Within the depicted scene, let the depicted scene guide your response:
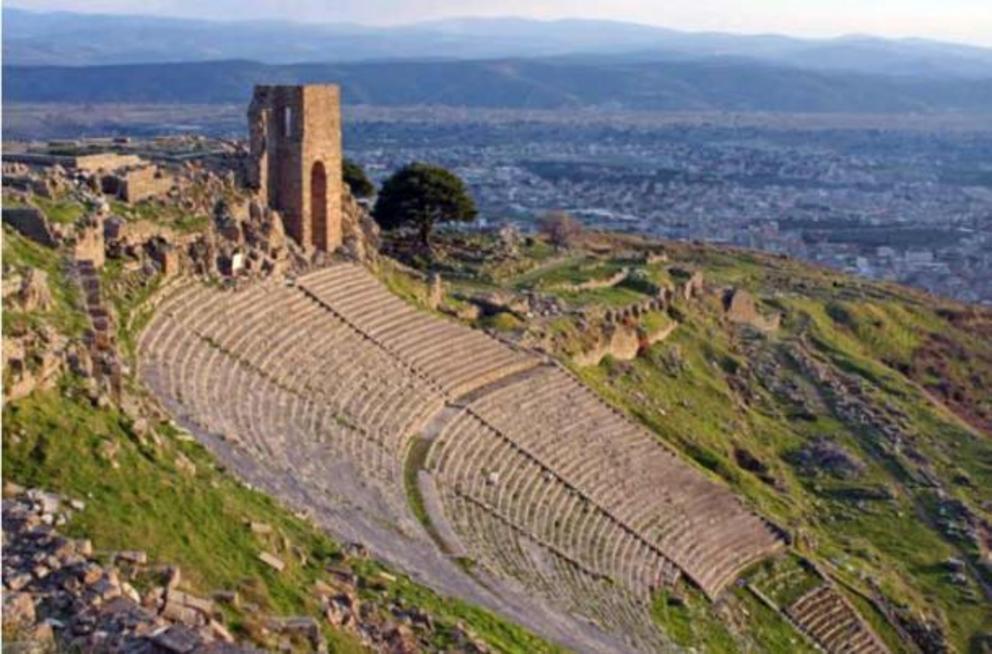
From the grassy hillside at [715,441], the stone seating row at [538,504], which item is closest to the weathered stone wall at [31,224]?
the grassy hillside at [715,441]

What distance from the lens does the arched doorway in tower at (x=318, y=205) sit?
3059 cm

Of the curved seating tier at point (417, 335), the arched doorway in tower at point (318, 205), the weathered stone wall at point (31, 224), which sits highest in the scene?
the weathered stone wall at point (31, 224)

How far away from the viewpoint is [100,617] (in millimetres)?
11133

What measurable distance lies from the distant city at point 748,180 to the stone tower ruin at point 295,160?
159ft

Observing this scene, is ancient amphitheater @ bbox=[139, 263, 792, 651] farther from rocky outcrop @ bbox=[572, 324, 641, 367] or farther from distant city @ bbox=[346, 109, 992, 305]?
distant city @ bbox=[346, 109, 992, 305]

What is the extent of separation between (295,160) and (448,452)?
9.25 metres

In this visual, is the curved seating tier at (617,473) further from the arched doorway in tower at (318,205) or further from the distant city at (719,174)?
the distant city at (719,174)

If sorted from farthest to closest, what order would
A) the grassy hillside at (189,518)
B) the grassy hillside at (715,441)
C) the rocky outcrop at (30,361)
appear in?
the rocky outcrop at (30,361) → the grassy hillside at (715,441) → the grassy hillside at (189,518)

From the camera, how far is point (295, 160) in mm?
30031

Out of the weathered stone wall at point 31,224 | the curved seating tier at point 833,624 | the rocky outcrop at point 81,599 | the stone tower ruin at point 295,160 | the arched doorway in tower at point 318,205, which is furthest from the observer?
the arched doorway in tower at point 318,205

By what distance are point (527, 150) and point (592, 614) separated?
13679cm

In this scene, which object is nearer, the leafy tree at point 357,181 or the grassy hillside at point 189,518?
the grassy hillside at point 189,518

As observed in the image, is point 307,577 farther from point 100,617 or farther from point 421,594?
point 100,617

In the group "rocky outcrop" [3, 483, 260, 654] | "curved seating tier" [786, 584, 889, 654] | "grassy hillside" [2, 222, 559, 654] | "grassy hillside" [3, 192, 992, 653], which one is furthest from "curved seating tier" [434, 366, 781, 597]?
"rocky outcrop" [3, 483, 260, 654]
